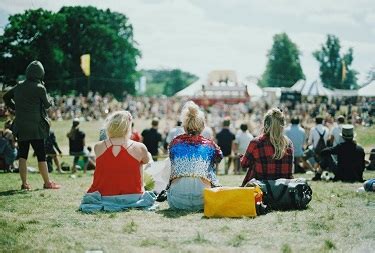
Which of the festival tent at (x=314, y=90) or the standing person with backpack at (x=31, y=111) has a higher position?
the festival tent at (x=314, y=90)

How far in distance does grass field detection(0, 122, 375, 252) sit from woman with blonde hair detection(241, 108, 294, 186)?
69cm

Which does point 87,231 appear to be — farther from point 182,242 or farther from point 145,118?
point 145,118

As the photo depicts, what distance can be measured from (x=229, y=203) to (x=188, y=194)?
2.79 feet

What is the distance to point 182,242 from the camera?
523cm

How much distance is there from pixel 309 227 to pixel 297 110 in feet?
126

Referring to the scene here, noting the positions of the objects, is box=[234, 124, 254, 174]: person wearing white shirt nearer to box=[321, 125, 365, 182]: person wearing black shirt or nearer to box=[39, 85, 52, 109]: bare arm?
box=[321, 125, 365, 182]: person wearing black shirt

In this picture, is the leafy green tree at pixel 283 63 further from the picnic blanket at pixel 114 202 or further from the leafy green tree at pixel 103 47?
the picnic blanket at pixel 114 202

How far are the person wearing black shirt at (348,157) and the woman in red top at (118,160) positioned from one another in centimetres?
528

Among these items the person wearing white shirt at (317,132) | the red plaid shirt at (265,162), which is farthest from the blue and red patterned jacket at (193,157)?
the person wearing white shirt at (317,132)

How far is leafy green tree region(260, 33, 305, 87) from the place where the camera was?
98312 mm

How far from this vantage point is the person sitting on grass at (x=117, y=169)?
24.2ft

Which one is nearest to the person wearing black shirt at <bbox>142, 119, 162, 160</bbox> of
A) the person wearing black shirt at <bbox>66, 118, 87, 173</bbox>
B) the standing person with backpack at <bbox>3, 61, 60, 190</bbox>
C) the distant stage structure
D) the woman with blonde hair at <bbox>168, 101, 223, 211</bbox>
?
the person wearing black shirt at <bbox>66, 118, 87, 173</bbox>

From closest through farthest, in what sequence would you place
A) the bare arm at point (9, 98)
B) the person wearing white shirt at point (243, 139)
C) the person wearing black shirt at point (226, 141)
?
the bare arm at point (9, 98) → the person wearing white shirt at point (243, 139) → the person wearing black shirt at point (226, 141)

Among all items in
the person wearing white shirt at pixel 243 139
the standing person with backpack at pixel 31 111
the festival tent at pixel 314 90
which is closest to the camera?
Answer: the standing person with backpack at pixel 31 111
